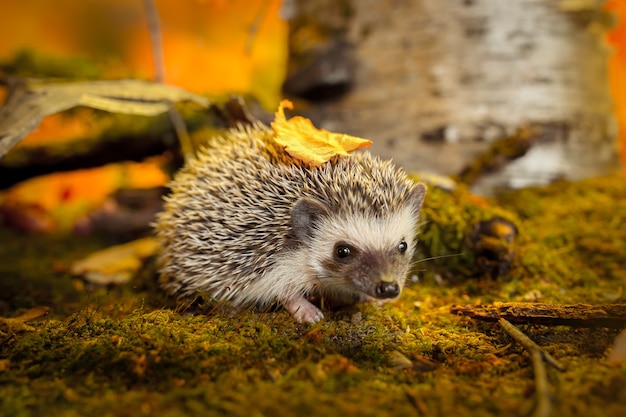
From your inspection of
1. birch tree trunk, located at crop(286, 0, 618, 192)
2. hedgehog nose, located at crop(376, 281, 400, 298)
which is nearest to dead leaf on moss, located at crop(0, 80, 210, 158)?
birch tree trunk, located at crop(286, 0, 618, 192)

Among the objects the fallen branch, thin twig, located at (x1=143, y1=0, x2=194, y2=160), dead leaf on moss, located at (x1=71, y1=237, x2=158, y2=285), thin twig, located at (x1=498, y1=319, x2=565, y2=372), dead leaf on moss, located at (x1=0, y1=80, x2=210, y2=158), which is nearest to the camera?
thin twig, located at (x1=498, y1=319, x2=565, y2=372)

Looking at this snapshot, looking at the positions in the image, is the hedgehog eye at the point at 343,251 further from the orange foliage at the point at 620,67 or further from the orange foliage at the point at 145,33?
the orange foliage at the point at 145,33

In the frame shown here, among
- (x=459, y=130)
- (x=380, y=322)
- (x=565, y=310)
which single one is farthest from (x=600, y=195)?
(x=380, y=322)

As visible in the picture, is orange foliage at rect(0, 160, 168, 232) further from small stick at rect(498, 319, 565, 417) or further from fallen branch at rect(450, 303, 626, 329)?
small stick at rect(498, 319, 565, 417)

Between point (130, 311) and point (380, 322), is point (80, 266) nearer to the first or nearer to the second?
point (130, 311)

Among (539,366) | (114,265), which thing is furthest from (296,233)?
(114,265)
